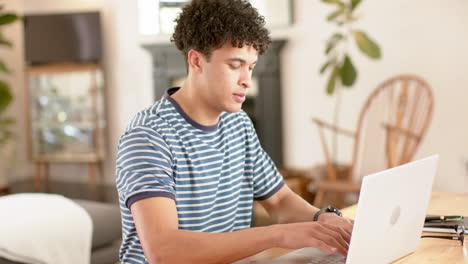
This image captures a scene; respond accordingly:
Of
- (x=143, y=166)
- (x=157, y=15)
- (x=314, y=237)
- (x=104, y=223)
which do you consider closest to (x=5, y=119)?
(x=157, y=15)

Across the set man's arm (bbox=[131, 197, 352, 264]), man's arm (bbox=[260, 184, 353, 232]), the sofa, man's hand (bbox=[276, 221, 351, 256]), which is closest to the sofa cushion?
the sofa

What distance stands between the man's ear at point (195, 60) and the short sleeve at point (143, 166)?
207 mm

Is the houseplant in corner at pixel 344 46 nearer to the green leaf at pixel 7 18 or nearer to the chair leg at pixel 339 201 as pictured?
the chair leg at pixel 339 201

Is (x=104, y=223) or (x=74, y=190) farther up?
(x=104, y=223)

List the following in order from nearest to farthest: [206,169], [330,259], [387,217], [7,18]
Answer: [387,217] < [330,259] < [206,169] < [7,18]

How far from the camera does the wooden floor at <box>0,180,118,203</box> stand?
583 cm

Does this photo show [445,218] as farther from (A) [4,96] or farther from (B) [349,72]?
(A) [4,96]

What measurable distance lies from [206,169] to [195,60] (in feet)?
0.90

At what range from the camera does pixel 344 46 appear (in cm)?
484

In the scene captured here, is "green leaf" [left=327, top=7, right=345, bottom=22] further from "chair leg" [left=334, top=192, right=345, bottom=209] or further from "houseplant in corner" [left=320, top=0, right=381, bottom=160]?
"chair leg" [left=334, top=192, right=345, bottom=209]

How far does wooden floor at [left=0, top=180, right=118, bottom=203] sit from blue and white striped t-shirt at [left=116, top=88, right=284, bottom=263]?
3.90m

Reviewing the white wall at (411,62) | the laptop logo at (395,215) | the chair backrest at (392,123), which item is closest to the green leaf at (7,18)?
the white wall at (411,62)

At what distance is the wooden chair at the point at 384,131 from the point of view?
13.9 ft

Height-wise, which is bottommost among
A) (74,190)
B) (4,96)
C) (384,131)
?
(74,190)
